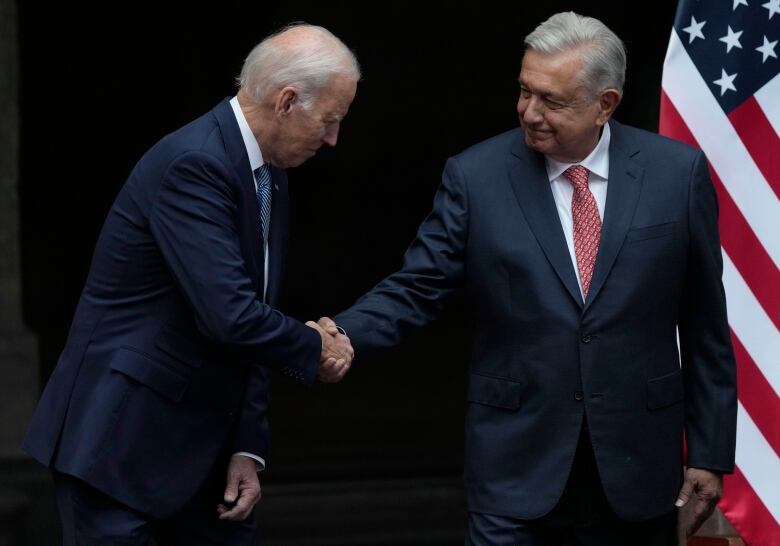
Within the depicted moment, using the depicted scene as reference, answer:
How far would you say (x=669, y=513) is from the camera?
13.8 feet

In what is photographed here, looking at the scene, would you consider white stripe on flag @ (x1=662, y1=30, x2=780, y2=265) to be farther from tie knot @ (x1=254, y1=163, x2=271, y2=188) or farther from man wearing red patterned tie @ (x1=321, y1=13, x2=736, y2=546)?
tie knot @ (x1=254, y1=163, x2=271, y2=188)

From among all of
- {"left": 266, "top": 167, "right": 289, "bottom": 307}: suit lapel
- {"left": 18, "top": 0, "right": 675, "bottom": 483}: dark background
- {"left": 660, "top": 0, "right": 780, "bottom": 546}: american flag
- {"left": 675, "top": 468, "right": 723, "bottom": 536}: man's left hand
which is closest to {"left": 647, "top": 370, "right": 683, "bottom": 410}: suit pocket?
{"left": 675, "top": 468, "right": 723, "bottom": 536}: man's left hand

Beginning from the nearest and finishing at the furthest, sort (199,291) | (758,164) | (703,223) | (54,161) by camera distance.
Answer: (199,291) → (703,223) → (758,164) → (54,161)

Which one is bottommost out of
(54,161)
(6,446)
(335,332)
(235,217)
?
(6,446)

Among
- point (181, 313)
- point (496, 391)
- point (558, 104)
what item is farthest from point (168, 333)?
point (558, 104)

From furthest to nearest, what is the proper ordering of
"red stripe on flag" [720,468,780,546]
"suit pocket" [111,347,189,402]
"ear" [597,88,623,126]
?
"red stripe on flag" [720,468,780,546] < "ear" [597,88,623,126] < "suit pocket" [111,347,189,402]

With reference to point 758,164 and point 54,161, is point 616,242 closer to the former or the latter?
point 758,164

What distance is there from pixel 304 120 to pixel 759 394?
64.7 inches

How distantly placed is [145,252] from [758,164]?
1819 mm

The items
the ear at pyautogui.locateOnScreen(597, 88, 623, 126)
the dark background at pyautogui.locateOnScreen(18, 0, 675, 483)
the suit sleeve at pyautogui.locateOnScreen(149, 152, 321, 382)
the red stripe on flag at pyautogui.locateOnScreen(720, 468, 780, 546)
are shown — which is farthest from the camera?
the dark background at pyautogui.locateOnScreen(18, 0, 675, 483)

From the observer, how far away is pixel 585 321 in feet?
13.0

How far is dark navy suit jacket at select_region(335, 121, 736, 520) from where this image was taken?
13.1ft

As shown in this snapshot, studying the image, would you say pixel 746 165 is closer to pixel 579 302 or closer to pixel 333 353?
pixel 579 302

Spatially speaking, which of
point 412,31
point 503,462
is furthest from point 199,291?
point 412,31
